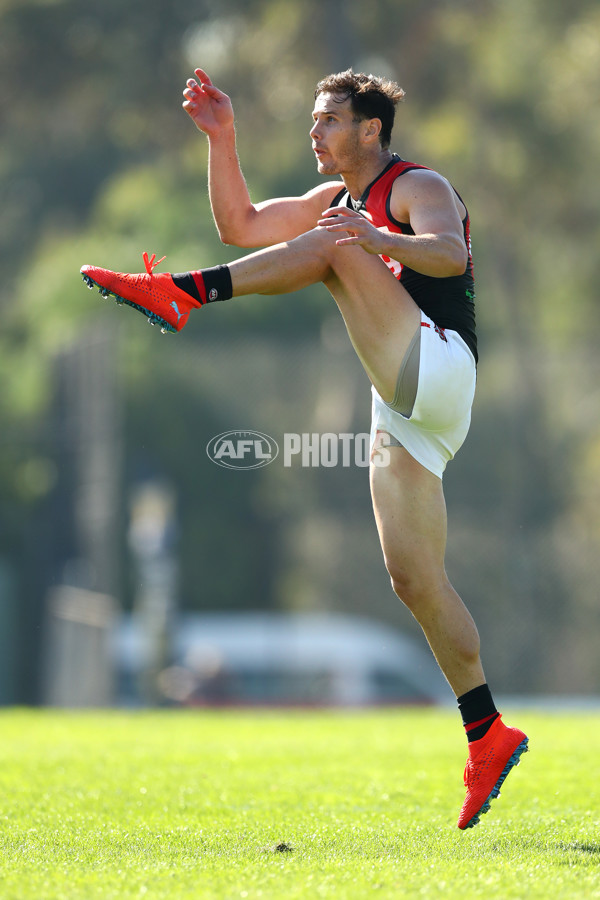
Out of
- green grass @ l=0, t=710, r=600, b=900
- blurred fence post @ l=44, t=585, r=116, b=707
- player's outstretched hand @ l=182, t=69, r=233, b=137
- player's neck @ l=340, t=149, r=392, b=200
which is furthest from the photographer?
blurred fence post @ l=44, t=585, r=116, b=707

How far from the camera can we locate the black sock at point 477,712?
3.67m

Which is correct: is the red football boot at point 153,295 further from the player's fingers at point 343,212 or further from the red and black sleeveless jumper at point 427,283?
the red and black sleeveless jumper at point 427,283

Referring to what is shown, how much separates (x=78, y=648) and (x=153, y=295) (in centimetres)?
956

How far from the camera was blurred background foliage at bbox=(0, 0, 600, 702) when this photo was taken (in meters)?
13.0

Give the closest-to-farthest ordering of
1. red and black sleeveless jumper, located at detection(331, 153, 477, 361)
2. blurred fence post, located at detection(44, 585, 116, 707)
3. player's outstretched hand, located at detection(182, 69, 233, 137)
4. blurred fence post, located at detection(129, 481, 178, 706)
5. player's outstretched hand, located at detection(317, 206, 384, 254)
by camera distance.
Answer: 1. player's outstretched hand, located at detection(317, 206, 384, 254)
2. red and black sleeveless jumper, located at detection(331, 153, 477, 361)
3. player's outstretched hand, located at detection(182, 69, 233, 137)
4. blurred fence post, located at detection(44, 585, 116, 707)
5. blurred fence post, located at detection(129, 481, 178, 706)

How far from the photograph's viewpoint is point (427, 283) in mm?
3877

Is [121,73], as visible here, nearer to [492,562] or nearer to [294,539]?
[294,539]

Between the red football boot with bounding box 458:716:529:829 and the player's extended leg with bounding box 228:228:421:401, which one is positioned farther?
the player's extended leg with bounding box 228:228:421:401

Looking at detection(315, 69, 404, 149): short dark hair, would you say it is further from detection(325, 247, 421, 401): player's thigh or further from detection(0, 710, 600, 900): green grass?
detection(0, 710, 600, 900): green grass

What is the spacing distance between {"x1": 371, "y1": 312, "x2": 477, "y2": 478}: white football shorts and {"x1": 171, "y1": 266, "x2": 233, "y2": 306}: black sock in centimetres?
59

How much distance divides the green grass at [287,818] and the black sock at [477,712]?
0.29 m

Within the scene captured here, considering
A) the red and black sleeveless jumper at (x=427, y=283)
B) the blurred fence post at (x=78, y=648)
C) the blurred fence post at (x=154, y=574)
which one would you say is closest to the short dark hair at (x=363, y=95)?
the red and black sleeveless jumper at (x=427, y=283)

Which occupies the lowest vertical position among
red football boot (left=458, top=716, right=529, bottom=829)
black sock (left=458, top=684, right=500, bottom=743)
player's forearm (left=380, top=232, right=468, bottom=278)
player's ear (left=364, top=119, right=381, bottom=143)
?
red football boot (left=458, top=716, right=529, bottom=829)

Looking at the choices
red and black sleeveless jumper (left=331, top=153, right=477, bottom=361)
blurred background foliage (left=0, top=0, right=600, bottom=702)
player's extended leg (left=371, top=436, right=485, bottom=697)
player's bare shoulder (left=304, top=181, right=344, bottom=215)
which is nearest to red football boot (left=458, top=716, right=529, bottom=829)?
player's extended leg (left=371, top=436, right=485, bottom=697)
